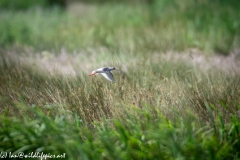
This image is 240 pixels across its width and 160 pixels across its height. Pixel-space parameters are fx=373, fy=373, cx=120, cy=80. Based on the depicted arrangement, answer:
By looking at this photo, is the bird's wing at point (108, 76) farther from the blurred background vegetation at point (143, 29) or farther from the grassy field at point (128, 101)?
the blurred background vegetation at point (143, 29)

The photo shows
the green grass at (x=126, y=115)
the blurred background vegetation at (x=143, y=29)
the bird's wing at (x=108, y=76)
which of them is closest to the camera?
the green grass at (x=126, y=115)

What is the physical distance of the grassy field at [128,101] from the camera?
2.68 metres

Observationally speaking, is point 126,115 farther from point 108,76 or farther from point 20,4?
point 20,4

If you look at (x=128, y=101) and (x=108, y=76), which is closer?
(x=128, y=101)

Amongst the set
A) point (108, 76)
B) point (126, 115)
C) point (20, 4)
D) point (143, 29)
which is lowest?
point (20, 4)

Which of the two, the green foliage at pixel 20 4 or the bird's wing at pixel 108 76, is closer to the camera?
the bird's wing at pixel 108 76

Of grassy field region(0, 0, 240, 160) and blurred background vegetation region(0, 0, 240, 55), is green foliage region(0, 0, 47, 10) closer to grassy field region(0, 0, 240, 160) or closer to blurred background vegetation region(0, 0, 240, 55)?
blurred background vegetation region(0, 0, 240, 55)

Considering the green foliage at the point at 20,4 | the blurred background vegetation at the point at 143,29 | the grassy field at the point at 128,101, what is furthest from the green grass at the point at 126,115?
the green foliage at the point at 20,4

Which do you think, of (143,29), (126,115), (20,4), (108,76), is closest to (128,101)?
(126,115)


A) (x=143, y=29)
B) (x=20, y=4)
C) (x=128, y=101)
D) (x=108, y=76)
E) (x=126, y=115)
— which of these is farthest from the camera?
A: (x=20, y=4)

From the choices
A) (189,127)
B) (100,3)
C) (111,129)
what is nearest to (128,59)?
(111,129)

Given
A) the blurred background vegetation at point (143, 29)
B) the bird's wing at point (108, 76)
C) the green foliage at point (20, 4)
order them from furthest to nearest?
the green foliage at point (20, 4), the blurred background vegetation at point (143, 29), the bird's wing at point (108, 76)

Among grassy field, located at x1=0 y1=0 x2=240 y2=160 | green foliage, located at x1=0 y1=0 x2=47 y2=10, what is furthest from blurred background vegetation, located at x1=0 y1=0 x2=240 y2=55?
green foliage, located at x1=0 y1=0 x2=47 y2=10

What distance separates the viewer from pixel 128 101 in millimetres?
3303
